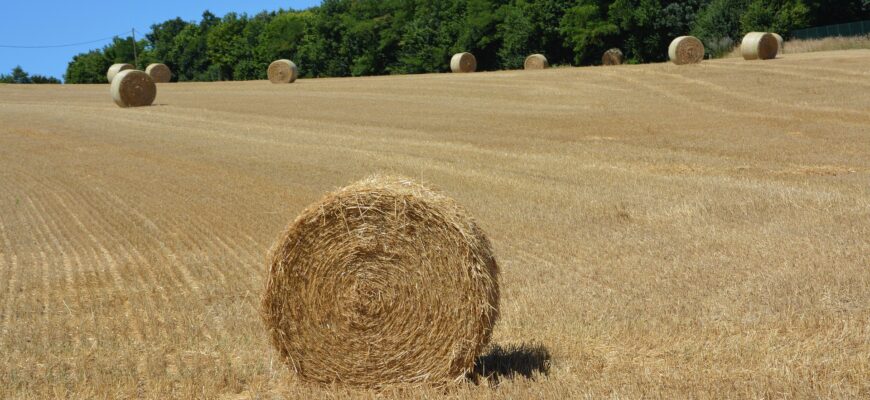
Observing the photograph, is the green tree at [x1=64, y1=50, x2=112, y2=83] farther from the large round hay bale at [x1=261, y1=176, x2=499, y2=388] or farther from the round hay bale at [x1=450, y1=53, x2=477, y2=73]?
the large round hay bale at [x1=261, y1=176, x2=499, y2=388]

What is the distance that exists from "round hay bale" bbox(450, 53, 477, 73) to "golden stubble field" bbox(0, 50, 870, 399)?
23.7 meters

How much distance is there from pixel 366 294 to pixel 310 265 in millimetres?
452

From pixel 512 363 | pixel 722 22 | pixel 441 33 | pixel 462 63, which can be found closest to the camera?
pixel 512 363

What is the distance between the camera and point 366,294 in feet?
22.0

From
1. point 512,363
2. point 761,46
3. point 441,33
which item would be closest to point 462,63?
point 441,33

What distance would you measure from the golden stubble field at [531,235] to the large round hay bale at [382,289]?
0.24 metres

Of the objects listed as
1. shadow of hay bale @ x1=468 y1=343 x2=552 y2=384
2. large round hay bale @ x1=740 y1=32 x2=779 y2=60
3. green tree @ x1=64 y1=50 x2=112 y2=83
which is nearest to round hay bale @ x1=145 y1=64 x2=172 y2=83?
large round hay bale @ x1=740 y1=32 x2=779 y2=60

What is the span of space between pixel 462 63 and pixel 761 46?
1974cm

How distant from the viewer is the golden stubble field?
23.0 feet

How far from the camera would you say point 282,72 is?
5081cm

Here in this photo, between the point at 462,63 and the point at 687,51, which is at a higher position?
the point at 687,51

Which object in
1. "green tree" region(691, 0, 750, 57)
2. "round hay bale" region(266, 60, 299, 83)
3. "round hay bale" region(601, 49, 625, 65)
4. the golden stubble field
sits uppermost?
"green tree" region(691, 0, 750, 57)

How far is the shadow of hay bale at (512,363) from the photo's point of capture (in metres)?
6.78

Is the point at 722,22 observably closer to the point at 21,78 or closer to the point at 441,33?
the point at 441,33
